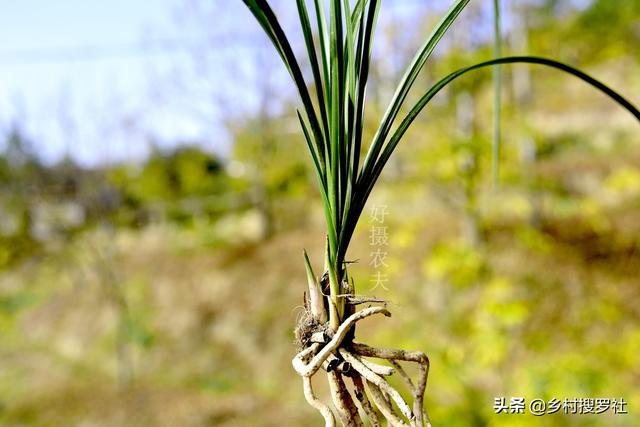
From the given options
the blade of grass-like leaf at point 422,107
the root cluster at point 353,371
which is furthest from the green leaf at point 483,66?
the root cluster at point 353,371

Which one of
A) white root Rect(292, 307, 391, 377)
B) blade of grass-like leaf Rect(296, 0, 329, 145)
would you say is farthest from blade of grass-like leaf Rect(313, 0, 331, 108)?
white root Rect(292, 307, 391, 377)

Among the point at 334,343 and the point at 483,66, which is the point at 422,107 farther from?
the point at 334,343

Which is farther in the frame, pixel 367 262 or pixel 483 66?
pixel 367 262

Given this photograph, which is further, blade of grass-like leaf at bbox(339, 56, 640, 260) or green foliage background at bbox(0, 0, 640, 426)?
green foliage background at bbox(0, 0, 640, 426)

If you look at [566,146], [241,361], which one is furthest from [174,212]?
[566,146]

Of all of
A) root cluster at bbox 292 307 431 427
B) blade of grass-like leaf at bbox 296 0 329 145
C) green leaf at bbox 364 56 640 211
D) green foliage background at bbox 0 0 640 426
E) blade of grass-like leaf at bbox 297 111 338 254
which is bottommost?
root cluster at bbox 292 307 431 427

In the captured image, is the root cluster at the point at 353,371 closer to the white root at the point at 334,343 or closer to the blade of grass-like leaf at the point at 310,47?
the white root at the point at 334,343

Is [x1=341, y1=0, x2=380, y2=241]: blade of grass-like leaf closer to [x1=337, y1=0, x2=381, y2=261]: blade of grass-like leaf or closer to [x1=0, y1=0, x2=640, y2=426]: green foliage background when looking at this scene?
[x1=337, y1=0, x2=381, y2=261]: blade of grass-like leaf

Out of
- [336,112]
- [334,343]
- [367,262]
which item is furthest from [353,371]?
[367,262]
